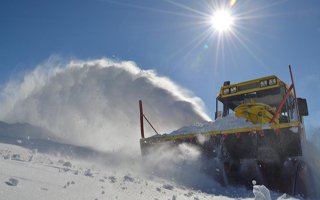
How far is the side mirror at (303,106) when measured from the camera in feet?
24.4

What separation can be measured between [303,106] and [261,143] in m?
1.73

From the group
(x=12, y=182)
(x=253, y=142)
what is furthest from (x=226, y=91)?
(x=12, y=182)

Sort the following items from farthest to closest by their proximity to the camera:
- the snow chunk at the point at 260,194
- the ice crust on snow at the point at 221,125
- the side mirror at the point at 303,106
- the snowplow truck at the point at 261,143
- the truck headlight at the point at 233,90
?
the truck headlight at the point at 233,90
the side mirror at the point at 303,106
the ice crust on snow at the point at 221,125
the snowplow truck at the point at 261,143
the snow chunk at the point at 260,194

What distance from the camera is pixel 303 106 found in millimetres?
7484

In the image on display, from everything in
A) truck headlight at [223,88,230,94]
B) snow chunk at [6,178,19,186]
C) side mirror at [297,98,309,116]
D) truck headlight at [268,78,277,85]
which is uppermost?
truck headlight at [268,78,277,85]

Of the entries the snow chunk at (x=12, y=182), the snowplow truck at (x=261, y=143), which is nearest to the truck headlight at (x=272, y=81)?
the snowplow truck at (x=261, y=143)

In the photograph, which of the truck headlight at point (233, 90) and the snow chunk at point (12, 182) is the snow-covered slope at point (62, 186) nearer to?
the snow chunk at point (12, 182)

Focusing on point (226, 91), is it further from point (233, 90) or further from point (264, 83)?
point (264, 83)

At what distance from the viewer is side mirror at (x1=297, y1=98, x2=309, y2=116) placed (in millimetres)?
7443

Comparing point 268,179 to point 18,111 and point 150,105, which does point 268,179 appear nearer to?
point 150,105

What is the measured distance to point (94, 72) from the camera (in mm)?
17219

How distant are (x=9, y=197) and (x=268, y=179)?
5.35 m

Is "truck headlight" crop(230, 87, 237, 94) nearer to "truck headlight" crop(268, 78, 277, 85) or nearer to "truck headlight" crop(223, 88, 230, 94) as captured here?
"truck headlight" crop(223, 88, 230, 94)

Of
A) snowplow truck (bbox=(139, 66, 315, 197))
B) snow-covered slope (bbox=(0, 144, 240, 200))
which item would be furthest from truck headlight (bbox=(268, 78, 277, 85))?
snow-covered slope (bbox=(0, 144, 240, 200))
